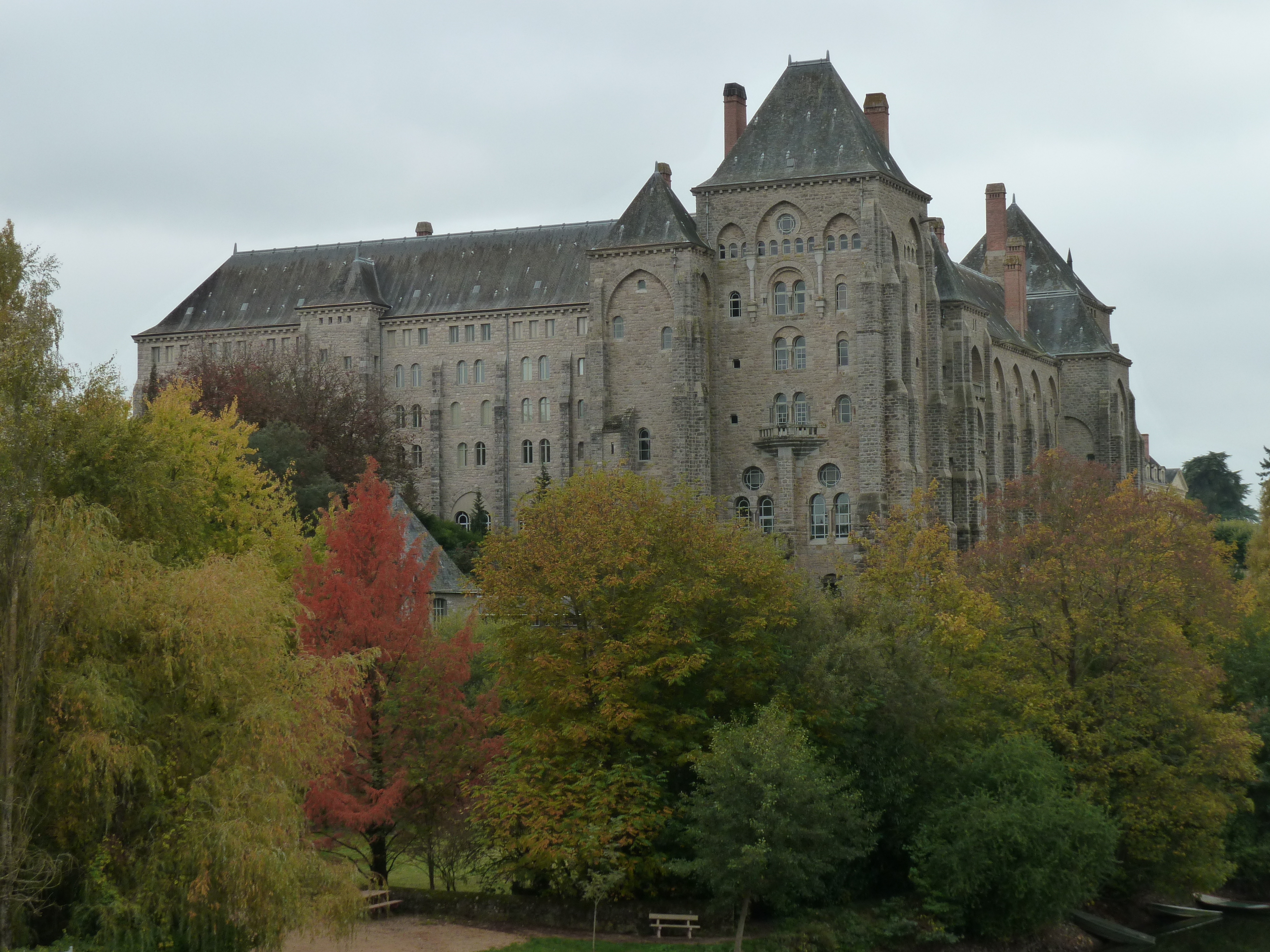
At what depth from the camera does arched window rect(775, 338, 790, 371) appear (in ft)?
245

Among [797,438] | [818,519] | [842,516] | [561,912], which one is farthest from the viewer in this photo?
[797,438]

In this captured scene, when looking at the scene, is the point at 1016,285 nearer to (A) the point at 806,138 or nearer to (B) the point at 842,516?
(A) the point at 806,138

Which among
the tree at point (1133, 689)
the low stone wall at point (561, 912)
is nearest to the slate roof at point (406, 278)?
the tree at point (1133, 689)

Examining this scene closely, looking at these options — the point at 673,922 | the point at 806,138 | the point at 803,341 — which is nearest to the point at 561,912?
the point at 673,922

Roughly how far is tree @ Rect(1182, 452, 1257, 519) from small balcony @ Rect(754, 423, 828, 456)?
2911 inches

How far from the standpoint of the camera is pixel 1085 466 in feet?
215

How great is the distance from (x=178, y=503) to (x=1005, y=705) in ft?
70.2

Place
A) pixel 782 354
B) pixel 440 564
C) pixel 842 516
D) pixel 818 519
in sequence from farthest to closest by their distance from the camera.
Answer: pixel 782 354 → pixel 818 519 → pixel 842 516 → pixel 440 564

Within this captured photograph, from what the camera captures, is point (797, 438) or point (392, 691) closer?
point (392, 691)

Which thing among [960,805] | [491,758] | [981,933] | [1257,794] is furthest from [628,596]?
[1257,794]

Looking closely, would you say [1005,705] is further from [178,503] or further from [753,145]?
[753,145]

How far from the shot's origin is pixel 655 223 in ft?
247

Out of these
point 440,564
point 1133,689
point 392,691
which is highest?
point 440,564

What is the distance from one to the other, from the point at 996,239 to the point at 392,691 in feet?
239
